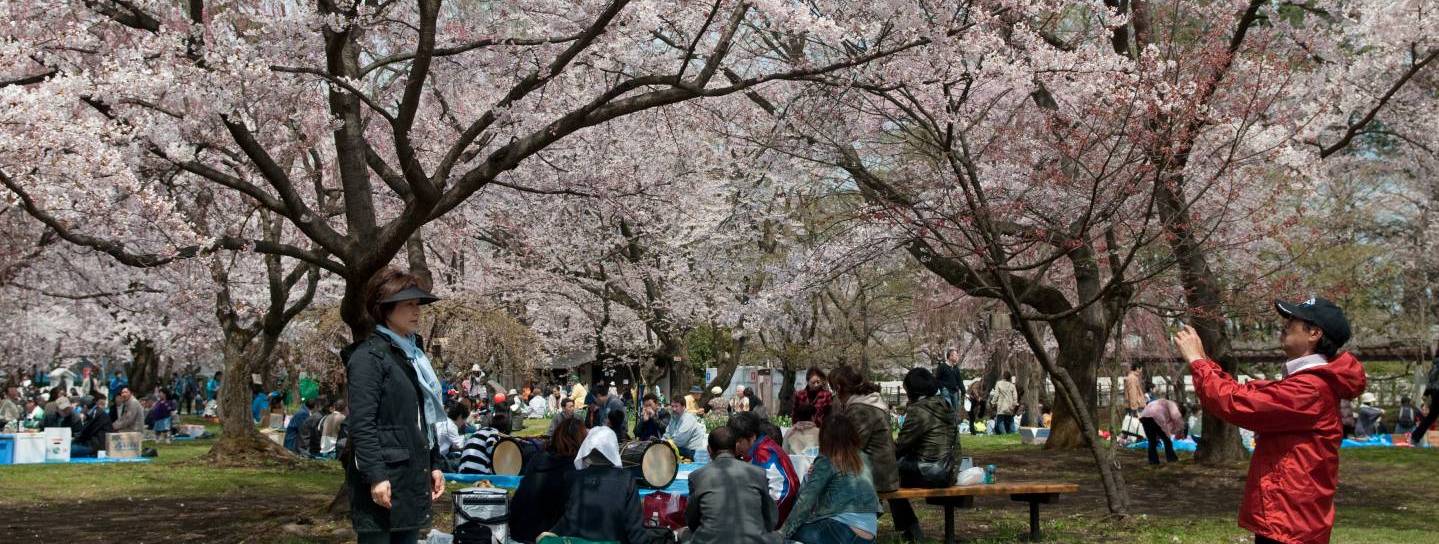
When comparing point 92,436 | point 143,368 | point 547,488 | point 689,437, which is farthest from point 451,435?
point 143,368

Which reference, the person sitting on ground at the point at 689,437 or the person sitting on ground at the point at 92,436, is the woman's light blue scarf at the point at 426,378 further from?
the person sitting on ground at the point at 92,436

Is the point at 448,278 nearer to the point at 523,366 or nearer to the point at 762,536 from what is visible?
the point at 523,366

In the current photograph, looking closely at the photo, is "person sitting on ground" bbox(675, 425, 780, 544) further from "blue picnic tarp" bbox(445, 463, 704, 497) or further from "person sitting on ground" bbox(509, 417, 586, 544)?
"blue picnic tarp" bbox(445, 463, 704, 497)

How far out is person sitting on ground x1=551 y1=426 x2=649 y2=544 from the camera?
5895 mm

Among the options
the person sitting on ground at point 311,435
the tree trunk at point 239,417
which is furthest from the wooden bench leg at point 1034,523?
the person sitting on ground at point 311,435

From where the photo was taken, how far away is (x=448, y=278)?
29.5 m

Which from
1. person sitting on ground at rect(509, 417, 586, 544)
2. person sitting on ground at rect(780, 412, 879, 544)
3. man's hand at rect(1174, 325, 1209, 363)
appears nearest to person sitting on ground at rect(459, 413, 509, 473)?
person sitting on ground at rect(509, 417, 586, 544)

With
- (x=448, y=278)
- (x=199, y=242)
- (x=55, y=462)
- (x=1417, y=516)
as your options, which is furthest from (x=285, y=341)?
(x=1417, y=516)

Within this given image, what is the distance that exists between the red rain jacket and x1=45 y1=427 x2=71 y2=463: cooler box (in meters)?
17.5

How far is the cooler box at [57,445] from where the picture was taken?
18094mm

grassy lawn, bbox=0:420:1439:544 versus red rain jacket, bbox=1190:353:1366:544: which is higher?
red rain jacket, bbox=1190:353:1366:544

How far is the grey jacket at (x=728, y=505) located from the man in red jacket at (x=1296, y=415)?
2.18 metres

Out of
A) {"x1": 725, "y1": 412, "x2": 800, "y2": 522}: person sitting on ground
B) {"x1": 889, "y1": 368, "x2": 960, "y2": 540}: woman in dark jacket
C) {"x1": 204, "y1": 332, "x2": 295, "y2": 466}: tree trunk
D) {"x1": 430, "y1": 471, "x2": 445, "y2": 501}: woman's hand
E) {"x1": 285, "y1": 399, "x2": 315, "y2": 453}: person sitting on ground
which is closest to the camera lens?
{"x1": 430, "y1": 471, "x2": 445, "y2": 501}: woman's hand

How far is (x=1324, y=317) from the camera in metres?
4.51
